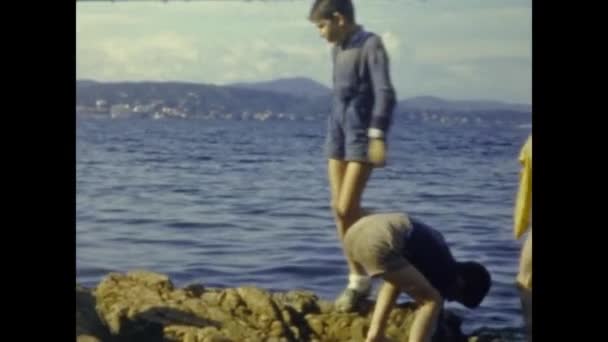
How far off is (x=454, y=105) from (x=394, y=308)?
62 centimetres

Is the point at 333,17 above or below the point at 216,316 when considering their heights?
above

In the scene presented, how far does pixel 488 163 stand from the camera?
3451 millimetres

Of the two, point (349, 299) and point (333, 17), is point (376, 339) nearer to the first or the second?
point (349, 299)

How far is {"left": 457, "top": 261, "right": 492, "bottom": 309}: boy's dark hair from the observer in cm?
338

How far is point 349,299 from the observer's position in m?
3.40

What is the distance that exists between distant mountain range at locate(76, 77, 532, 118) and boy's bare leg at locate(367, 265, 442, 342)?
48 cm

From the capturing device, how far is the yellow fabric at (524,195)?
11.1ft

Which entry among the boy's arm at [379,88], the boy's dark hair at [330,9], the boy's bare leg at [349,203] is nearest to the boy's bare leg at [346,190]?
the boy's bare leg at [349,203]

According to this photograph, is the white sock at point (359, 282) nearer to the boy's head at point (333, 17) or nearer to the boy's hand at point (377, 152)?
the boy's hand at point (377, 152)

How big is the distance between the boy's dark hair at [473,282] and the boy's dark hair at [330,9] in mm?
751

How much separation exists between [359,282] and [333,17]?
73 cm

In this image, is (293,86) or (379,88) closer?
(379,88)

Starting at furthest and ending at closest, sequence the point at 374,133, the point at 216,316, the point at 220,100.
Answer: the point at 220,100, the point at 216,316, the point at 374,133

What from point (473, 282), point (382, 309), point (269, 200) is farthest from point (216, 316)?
point (473, 282)
